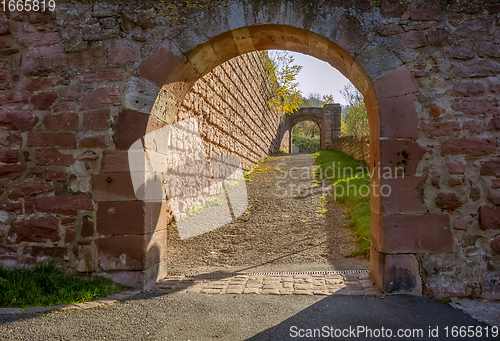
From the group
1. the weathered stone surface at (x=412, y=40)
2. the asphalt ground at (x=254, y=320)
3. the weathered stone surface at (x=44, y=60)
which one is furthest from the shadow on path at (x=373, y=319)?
the weathered stone surface at (x=44, y=60)

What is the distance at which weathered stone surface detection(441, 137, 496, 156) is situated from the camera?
2.68m

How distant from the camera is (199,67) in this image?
3281 mm

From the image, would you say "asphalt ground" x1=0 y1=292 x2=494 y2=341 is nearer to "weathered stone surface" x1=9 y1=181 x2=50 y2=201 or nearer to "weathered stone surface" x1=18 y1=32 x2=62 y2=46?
"weathered stone surface" x1=9 y1=181 x2=50 y2=201

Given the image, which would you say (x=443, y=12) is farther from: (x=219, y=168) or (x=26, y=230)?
(x=219, y=168)

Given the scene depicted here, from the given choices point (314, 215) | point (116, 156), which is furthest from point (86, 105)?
point (314, 215)

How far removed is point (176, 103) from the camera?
335 centimetres

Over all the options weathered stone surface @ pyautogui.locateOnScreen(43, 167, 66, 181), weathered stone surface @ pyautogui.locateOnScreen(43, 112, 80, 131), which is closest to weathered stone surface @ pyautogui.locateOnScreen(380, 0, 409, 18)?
weathered stone surface @ pyautogui.locateOnScreen(43, 112, 80, 131)

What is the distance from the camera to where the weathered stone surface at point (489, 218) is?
2.65 m

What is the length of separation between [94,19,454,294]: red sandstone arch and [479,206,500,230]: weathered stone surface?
282mm

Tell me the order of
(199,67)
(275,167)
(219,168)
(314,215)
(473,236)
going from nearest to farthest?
(473,236) → (199,67) → (314,215) → (219,168) → (275,167)

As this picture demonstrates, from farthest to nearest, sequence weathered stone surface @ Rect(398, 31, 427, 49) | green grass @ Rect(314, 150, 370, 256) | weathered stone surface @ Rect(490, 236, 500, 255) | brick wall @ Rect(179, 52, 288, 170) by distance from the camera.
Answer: brick wall @ Rect(179, 52, 288, 170) → green grass @ Rect(314, 150, 370, 256) → weathered stone surface @ Rect(398, 31, 427, 49) → weathered stone surface @ Rect(490, 236, 500, 255)

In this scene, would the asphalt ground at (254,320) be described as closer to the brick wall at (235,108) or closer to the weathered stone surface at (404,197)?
the weathered stone surface at (404,197)

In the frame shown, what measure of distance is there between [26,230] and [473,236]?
390cm

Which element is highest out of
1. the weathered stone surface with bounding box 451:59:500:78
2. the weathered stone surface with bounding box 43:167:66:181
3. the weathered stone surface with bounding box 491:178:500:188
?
the weathered stone surface with bounding box 451:59:500:78
